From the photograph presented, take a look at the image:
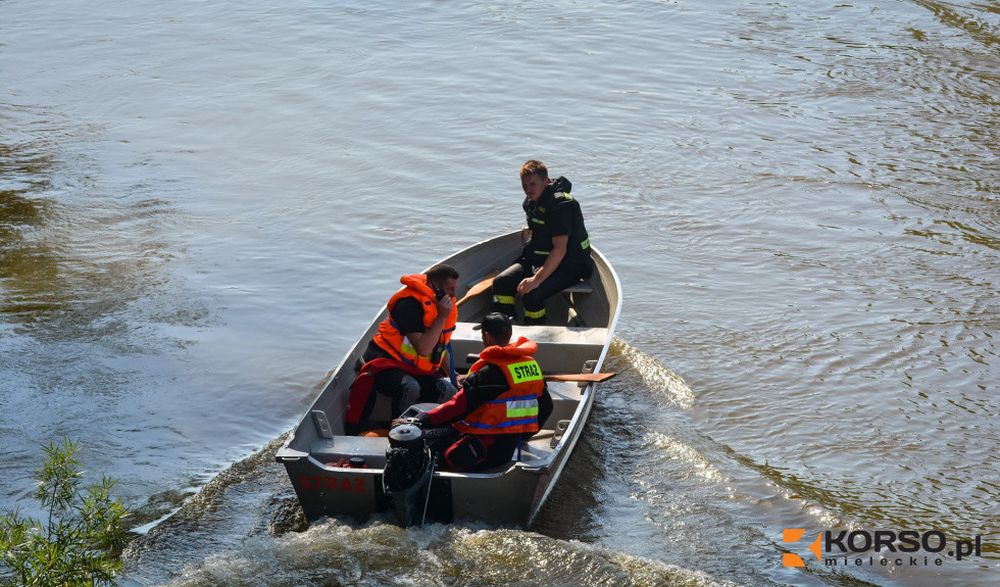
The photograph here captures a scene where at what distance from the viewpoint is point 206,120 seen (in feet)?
51.5

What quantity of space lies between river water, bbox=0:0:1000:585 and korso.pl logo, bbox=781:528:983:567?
3.0 inches

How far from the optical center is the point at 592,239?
11.8 metres

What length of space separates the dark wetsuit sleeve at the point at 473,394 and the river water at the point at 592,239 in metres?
0.66

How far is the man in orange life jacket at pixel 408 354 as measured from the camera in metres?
6.74

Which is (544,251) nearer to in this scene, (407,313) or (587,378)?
(587,378)

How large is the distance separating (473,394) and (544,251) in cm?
274

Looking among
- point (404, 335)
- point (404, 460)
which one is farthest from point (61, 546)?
point (404, 335)

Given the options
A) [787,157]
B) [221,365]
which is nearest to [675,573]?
[221,365]

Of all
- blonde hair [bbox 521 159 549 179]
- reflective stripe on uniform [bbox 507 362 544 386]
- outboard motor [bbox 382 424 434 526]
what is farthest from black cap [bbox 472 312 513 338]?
blonde hair [bbox 521 159 549 179]

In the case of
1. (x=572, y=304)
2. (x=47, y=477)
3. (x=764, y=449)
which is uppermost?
(x=47, y=477)

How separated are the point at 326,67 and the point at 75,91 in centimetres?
398

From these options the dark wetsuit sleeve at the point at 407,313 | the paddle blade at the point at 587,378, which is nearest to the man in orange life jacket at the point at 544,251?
the paddle blade at the point at 587,378

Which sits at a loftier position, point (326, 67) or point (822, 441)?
point (326, 67)

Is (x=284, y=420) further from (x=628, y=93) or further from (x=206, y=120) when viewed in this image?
(x=628, y=93)
